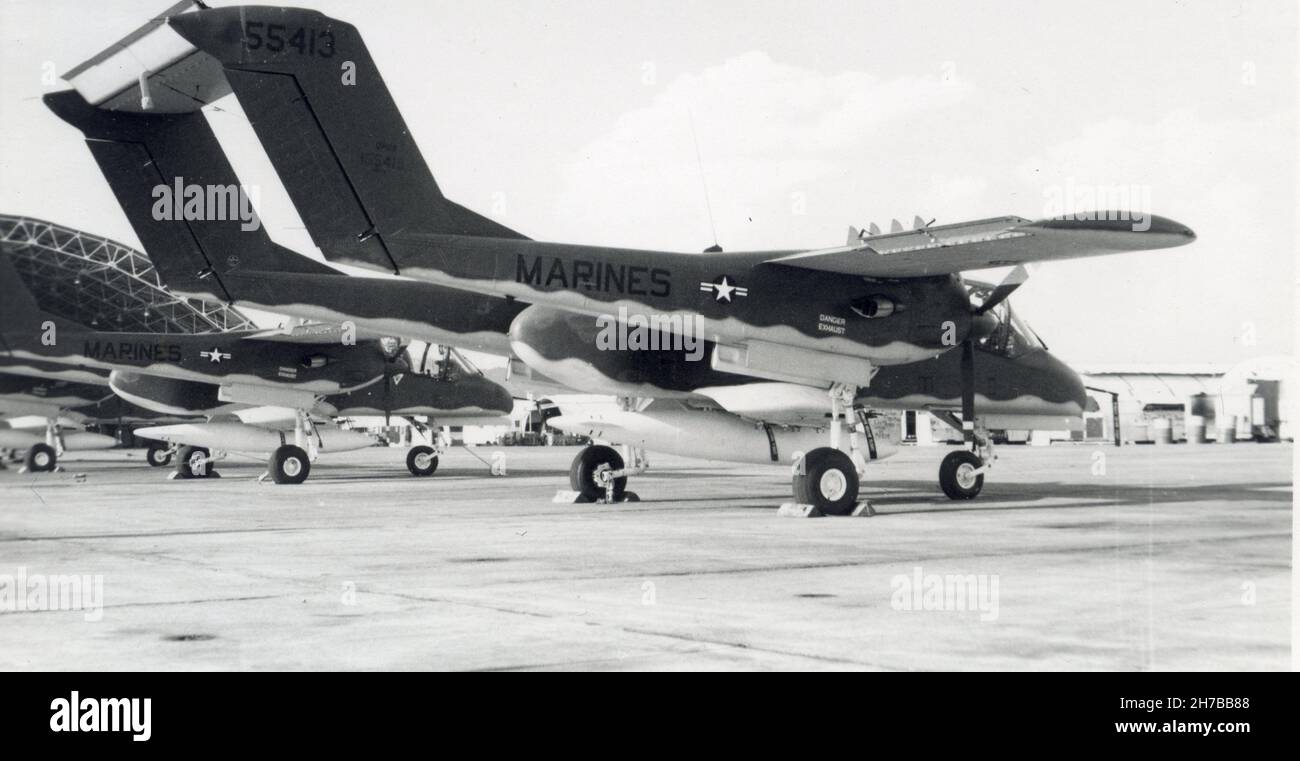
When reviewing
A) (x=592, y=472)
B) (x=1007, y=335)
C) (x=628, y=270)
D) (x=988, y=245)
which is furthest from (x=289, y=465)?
(x=988, y=245)

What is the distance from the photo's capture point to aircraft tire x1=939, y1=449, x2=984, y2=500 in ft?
53.3

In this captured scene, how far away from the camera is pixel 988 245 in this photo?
1248 cm

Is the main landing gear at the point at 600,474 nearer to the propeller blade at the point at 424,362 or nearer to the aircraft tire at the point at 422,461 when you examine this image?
the propeller blade at the point at 424,362

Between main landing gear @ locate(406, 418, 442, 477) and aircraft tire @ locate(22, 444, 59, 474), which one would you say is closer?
aircraft tire @ locate(22, 444, 59, 474)

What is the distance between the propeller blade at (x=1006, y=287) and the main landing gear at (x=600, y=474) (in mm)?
4936

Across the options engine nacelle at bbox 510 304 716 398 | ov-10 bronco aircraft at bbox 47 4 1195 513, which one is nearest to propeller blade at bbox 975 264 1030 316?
ov-10 bronco aircraft at bbox 47 4 1195 513

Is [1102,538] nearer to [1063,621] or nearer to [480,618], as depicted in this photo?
[1063,621]

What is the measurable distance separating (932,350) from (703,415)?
3.25 metres

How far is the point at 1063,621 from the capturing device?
6.37 metres

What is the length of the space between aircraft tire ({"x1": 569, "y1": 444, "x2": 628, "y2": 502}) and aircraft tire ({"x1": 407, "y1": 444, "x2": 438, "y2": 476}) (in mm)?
10128

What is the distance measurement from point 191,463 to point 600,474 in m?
12.8

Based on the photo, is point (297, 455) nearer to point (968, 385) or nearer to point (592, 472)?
point (592, 472)

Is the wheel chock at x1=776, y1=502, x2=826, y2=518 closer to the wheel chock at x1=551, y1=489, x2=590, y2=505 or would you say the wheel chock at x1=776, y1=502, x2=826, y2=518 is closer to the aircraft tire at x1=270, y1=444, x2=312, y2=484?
the wheel chock at x1=551, y1=489, x2=590, y2=505
